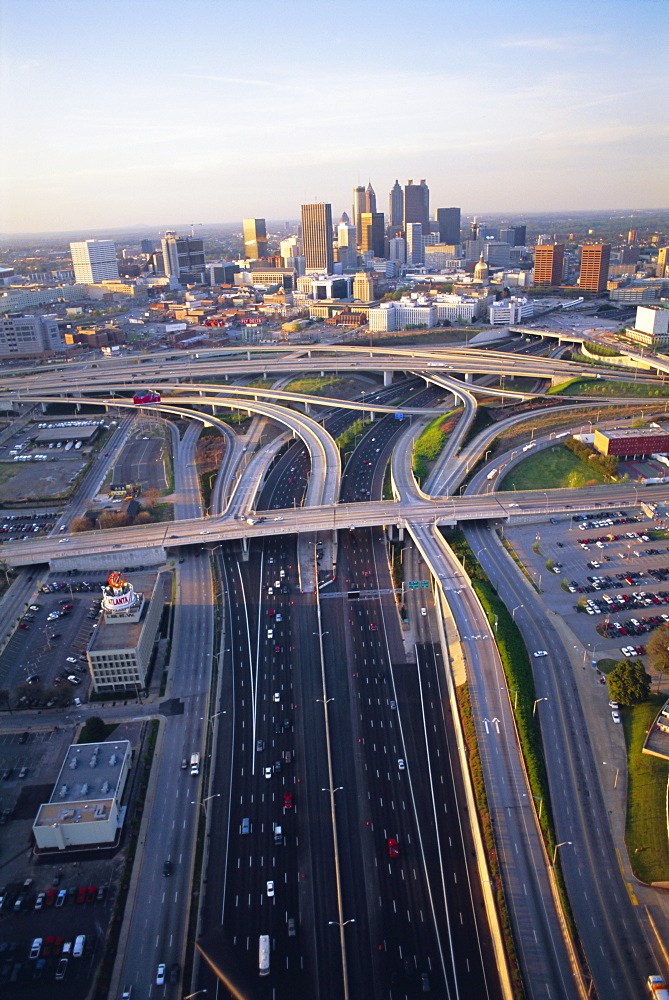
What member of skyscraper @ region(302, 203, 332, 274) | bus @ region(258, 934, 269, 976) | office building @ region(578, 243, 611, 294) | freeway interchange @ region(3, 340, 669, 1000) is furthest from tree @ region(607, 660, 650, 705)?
skyscraper @ region(302, 203, 332, 274)

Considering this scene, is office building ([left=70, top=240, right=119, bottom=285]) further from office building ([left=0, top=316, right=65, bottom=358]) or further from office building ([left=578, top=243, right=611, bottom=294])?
office building ([left=578, top=243, right=611, bottom=294])

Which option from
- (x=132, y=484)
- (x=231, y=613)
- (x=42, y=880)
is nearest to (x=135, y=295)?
(x=132, y=484)

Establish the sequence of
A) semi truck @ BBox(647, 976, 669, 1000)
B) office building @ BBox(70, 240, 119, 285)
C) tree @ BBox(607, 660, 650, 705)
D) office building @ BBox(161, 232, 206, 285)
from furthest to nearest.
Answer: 1. office building @ BBox(70, 240, 119, 285)
2. office building @ BBox(161, 232, 206, 285)
3. tree @ BBox(607, 660, 650, 705)
4. semi truck @ BBox(647, 976, 669, 1000)

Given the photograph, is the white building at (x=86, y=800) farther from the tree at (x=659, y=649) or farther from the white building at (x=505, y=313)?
the white building at (x=505, y=313)

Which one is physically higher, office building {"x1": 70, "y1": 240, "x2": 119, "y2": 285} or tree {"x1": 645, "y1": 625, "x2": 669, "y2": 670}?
office building {"x1": 70, "y1": 240, "x2": 119, "y2": 285}

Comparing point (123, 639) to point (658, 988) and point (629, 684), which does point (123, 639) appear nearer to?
point (629, 684)

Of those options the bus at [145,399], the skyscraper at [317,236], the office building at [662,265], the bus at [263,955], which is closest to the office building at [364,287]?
the skyscraper at [317,236]
